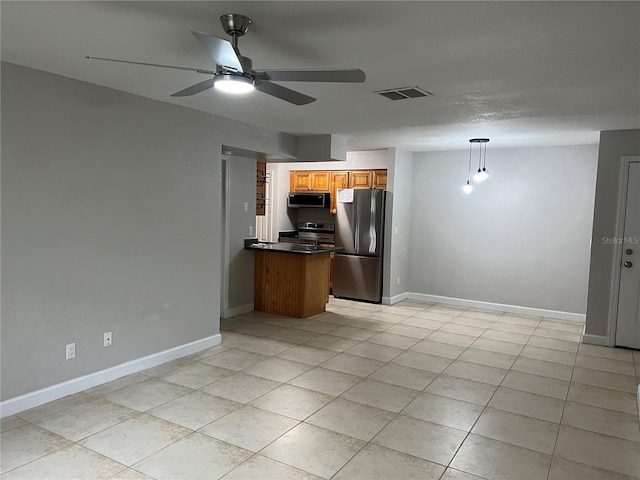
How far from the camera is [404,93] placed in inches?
136

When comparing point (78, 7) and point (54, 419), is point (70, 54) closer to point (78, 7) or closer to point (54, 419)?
point (78, 7)

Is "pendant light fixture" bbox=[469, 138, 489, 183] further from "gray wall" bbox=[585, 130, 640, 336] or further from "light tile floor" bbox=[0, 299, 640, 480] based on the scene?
"light tile floor" bbox=[0, 299, 640, 480]

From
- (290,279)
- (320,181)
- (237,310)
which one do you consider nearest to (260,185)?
(290,279)

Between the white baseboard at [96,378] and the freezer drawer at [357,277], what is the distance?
2.90m

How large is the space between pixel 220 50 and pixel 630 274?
16.4ft

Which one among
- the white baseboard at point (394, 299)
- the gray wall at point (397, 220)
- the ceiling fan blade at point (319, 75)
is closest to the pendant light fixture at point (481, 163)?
the gray wall at point (397, 220)

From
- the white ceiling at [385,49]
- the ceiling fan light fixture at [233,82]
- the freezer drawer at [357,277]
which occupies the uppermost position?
the white ceiling at [385,49]

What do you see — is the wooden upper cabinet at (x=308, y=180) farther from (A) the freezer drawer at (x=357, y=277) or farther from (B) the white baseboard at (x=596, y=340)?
(B) the white baseboard at (x=596, y=340)

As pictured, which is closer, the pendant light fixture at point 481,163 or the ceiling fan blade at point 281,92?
the ceiling fan blade at point 281,92

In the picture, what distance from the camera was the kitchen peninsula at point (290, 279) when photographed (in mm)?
5855

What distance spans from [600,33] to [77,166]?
11.3 ft

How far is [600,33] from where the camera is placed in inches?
88.3

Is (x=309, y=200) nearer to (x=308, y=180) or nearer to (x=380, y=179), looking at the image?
(x=308, y=180)

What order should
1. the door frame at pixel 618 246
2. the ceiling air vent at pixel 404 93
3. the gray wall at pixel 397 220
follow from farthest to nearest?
1. the gray wall at pixel 397 220
2. the door frame at pixel 618 246
3. the ceiling air vent at pixel 404 93
